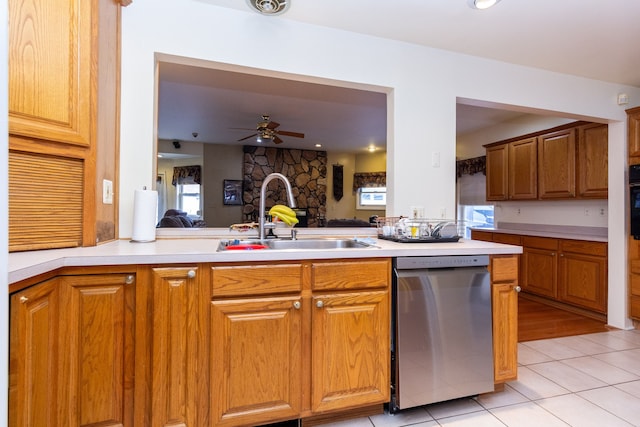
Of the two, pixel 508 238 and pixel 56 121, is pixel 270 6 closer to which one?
pixel 56 121

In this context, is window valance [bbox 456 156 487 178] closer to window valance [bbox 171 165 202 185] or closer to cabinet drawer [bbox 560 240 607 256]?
cabinet drawer [bbox 560 240 607 256]

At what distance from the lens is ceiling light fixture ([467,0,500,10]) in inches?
71.7

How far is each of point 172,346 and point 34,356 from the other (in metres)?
0.43

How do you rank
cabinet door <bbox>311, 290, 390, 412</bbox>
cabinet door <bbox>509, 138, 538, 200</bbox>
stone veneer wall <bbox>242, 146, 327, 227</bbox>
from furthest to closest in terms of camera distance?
1. stone veneer wall <bbox>242, 146, 327, 227</bbox>
2. cabinet door <bbox>509, 138, 538, 200</bbox>
3. cabinet door <bbox>311, 290, 390, 412</bbox>

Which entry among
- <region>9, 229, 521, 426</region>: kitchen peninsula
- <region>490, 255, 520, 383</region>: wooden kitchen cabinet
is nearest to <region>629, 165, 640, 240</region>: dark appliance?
<region>490, 255, 520, 383</region>: wooden kitchen cabinet

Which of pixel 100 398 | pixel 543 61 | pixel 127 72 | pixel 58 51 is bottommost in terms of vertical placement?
pixel 100 398

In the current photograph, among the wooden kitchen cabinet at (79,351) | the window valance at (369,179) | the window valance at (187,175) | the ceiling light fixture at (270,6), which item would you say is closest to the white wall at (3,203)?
the wooden kitchen cabinet at (79,351)

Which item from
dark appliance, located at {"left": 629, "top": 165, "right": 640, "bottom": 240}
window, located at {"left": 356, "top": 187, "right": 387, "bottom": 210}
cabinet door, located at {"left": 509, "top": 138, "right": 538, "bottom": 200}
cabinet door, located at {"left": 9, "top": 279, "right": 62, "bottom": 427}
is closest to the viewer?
cabinet door, located at {"left": 9, "top": 279, "right": 62, "bottom": 427}

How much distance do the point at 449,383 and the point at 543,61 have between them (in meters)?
2.49

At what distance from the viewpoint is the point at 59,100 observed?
1.36 meters

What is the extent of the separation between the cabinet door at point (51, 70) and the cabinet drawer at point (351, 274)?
118 cm

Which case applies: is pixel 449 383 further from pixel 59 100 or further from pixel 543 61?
pixel 543 61

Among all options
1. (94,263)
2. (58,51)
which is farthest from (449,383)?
(58,51)

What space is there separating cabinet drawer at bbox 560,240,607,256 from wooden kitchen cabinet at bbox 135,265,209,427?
12.3ft
